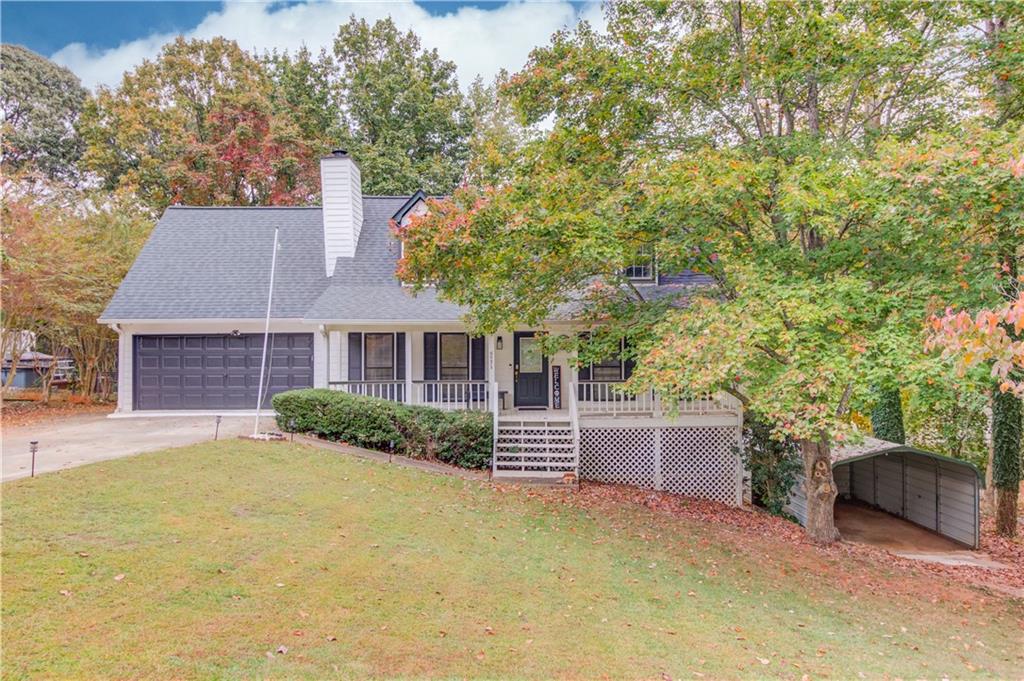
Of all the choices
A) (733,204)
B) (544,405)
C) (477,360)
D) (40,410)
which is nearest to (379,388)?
(477,360)

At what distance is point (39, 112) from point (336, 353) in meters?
30.8

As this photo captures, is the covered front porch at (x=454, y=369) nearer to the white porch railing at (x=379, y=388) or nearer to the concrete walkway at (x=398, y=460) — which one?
the white porch railing at (x=379, y=388)

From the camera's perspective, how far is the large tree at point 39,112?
30750 millimetres

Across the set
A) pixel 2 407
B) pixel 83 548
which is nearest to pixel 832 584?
pixel 83 548

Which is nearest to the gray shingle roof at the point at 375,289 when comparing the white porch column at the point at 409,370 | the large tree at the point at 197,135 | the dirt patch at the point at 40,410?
the white porch column at the point at 409,370

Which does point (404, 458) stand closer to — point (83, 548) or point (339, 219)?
point (83, 548)

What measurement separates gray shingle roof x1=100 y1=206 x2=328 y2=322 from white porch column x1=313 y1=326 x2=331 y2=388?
0.89m

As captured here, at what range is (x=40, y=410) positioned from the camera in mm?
16500

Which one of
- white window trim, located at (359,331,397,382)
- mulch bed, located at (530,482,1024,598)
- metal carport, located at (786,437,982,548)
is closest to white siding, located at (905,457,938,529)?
metal carport, located at (786,437,982,548)

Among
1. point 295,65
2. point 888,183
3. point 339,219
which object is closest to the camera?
point 888,183

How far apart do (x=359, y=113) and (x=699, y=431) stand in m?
24.8

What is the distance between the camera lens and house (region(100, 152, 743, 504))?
11891 mm

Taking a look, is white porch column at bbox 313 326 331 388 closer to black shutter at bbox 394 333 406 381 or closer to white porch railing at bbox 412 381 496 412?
black shutter at bbox 394 333 406 381

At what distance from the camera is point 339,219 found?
54.1 feet
